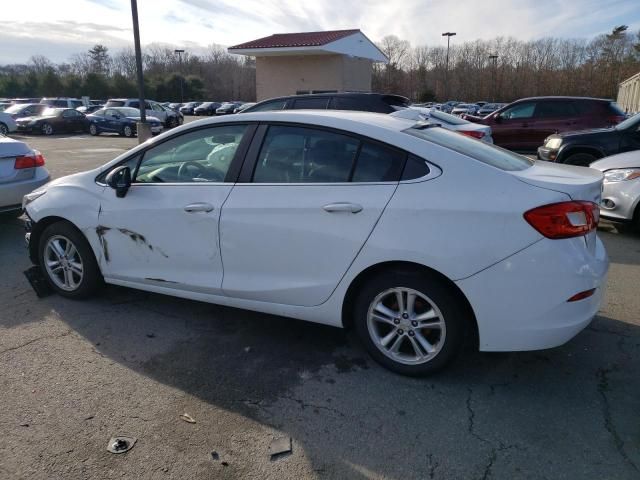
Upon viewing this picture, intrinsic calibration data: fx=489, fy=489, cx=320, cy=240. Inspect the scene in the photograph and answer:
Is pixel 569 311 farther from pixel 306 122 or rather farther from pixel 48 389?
pixel 48 389

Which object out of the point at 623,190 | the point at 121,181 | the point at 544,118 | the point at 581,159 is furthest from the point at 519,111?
the point at 121,181

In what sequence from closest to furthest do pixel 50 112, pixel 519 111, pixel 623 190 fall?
pixel 623 190
pixel 519 111
pixel 50 112

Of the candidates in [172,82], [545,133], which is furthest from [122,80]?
→ [545,133]

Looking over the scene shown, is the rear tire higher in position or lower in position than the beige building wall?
lower

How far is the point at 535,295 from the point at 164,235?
8.37 ft

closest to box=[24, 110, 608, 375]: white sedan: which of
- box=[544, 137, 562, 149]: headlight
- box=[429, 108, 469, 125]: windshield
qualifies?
box=[544, 137, 562, 149]: headlight

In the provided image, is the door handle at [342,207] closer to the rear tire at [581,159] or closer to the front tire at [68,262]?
the front tire at [68,262]

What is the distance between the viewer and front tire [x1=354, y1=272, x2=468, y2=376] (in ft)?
9.40

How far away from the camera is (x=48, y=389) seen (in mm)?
3014

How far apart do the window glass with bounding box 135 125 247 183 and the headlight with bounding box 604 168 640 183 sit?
5.24 m

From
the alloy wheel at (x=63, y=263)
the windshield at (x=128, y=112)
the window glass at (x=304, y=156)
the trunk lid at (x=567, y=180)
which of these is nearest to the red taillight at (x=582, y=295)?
the trunk lid at (x=567, y=180)

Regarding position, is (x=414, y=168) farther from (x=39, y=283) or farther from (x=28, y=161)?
(x=28, y=161)

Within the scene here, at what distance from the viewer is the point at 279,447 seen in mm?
2514

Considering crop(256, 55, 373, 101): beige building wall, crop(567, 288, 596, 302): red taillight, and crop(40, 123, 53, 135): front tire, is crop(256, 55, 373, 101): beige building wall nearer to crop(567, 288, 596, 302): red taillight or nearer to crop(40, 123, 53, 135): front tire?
crop(40, 123, 53, 135): front tire
